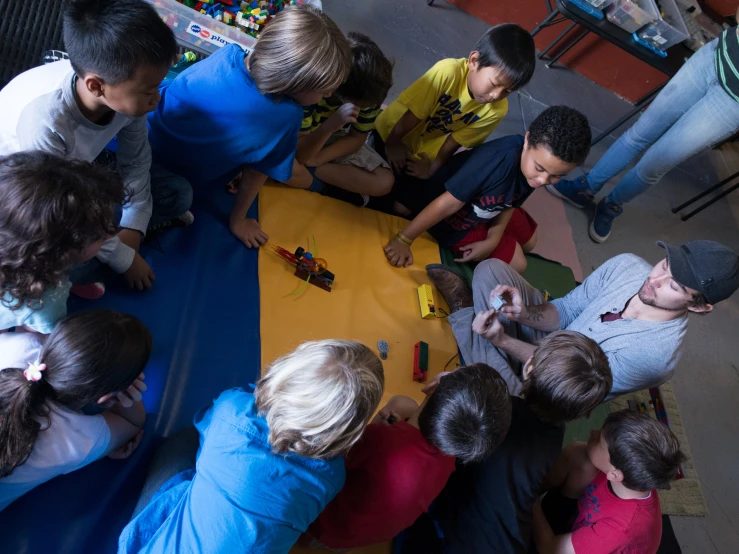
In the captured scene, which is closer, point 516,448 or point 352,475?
point 352,475

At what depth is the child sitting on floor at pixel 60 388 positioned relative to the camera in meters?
1.01

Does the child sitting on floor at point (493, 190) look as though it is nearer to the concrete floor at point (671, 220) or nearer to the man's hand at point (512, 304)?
the man's hand at point (512, 304)

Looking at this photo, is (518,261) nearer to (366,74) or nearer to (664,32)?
(366,74)

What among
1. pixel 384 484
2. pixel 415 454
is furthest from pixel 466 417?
pixel 384 484

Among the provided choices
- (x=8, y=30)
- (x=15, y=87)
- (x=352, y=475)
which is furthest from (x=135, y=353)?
(x=8, y=30)

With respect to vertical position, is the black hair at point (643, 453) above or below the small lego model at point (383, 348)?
above

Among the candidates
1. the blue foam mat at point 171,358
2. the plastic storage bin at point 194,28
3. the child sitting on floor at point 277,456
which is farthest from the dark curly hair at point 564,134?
the plastic storage bin at point 194,28

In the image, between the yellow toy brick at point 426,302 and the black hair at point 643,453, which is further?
the yellow toy brick at point 426,302

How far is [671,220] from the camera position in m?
3.48

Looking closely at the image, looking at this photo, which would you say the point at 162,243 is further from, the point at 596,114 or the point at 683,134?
the point at 596,114

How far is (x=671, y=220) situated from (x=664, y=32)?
124 cm

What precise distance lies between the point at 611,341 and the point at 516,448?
0.62 meters

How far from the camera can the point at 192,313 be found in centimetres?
175

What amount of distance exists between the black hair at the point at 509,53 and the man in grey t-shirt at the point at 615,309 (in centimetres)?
77
